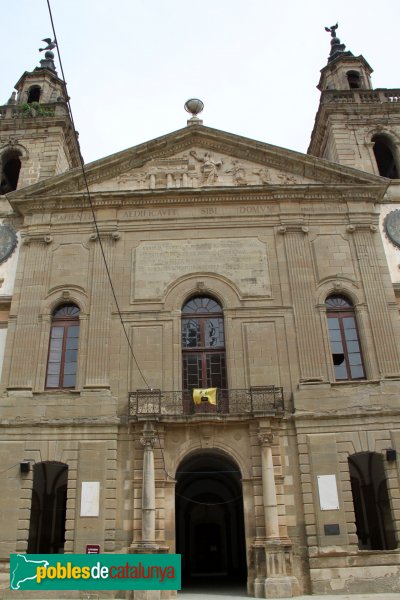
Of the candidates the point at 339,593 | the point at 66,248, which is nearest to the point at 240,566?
the point at 339,593

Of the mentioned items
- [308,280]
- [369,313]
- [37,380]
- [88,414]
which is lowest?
[88,414]

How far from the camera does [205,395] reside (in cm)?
1775

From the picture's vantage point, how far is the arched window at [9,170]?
25.2 metres

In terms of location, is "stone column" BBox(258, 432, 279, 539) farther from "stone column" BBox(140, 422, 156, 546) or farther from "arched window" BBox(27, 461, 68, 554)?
"arched window" BBox(27, 461, 68, 554)

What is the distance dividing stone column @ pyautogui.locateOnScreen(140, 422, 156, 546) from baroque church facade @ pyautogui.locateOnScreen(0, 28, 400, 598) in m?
0.06

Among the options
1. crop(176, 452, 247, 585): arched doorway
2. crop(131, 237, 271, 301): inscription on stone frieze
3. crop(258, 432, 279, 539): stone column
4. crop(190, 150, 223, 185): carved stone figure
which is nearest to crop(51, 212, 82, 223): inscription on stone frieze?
crop(131, 237, 271, 301): inscription on stone frieze

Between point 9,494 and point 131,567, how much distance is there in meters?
5.65

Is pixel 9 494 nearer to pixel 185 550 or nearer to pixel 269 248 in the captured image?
pixel 185 550

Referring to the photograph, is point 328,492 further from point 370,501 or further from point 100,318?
point 100,318

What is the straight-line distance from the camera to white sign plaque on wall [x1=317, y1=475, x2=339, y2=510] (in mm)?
16594

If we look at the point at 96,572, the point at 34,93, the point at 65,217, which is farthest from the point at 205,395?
the point at 34,93

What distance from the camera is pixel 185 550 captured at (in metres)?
23.7

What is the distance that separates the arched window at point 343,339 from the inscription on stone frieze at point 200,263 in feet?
7.83

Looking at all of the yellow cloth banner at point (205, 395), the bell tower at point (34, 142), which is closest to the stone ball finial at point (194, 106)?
the bell tower at point (34, 142)
